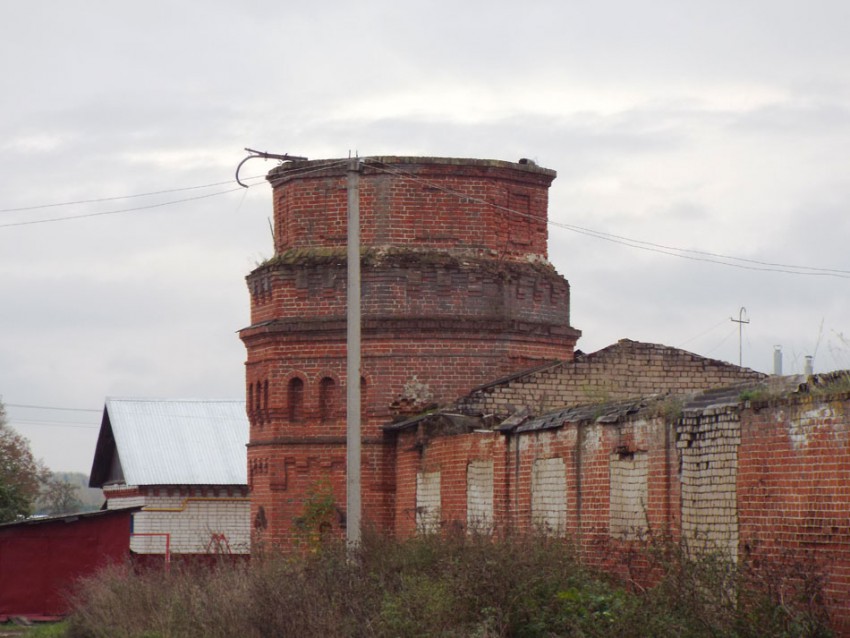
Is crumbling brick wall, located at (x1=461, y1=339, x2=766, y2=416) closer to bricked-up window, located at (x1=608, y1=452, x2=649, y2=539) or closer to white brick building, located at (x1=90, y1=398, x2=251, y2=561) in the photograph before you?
bricked-up window, located at (x1=608, y1=452, x2=649, y2=539)

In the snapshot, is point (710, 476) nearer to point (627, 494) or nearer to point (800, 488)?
point (800, 488)

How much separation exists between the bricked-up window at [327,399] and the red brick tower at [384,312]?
29 millimetres

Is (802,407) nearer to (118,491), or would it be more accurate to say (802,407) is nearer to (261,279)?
(261,279)

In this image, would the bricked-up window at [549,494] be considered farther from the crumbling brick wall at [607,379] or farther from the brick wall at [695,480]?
the crumbling brick wall at [607,379]

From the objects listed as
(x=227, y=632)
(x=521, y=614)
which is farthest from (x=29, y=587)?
(x=521, y=614)

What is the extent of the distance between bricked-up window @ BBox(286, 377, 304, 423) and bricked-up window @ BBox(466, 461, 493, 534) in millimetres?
5345

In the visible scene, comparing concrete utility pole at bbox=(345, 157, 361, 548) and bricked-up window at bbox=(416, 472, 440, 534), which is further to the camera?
bricked-up window at bbox=(416, 472, 440, 534)

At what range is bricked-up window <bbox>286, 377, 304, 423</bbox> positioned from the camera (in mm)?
25656

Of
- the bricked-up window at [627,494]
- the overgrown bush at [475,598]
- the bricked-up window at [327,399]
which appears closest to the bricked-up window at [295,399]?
the bricked-up window at [327,399]

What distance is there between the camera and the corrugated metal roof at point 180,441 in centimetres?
4481

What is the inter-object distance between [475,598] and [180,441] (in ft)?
114

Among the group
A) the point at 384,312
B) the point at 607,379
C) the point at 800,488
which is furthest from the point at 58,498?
the point at 800,488

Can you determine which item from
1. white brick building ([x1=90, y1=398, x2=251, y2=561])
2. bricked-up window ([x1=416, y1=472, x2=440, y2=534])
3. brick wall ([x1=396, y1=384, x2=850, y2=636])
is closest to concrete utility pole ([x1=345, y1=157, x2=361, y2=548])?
brick wall ([x1=396, y1=384, x2=850, y2=636])

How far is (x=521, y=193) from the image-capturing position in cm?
2630
